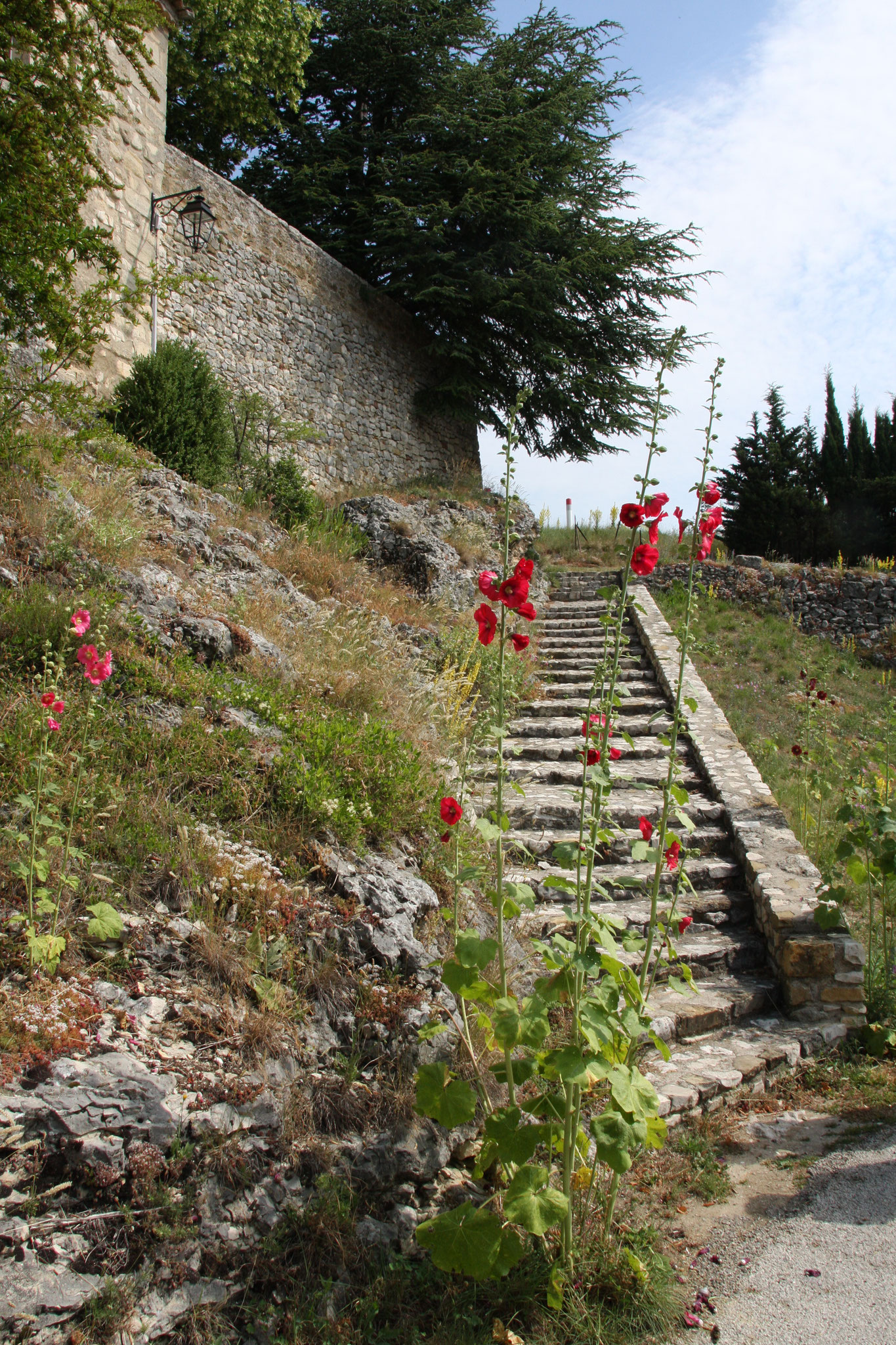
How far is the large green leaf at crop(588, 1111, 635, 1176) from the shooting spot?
1909 millimetres

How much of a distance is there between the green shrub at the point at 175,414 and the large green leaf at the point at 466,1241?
7.04m

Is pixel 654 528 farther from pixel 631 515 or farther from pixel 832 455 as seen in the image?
pixel 832 455

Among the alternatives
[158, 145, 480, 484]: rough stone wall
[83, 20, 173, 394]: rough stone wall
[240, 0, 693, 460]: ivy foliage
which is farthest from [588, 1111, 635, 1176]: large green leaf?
[240, 0, 693, 460]: ivy foliage

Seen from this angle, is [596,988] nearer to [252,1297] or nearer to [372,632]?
[252,1297]

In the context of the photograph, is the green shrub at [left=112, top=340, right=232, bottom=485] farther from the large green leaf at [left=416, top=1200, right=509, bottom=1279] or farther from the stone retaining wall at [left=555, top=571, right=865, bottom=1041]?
the large green leaf at [left=416, top=1200, right=509, bottom=1279]

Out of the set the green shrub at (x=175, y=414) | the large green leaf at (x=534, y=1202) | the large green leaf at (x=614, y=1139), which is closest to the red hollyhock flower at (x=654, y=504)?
the large green leaf at (x=614, y=1139)

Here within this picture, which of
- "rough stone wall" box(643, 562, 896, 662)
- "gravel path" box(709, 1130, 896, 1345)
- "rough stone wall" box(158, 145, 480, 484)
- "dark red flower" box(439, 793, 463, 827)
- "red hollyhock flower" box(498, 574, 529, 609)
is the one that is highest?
"rough stone wall" box(158, 145, 480, 484)

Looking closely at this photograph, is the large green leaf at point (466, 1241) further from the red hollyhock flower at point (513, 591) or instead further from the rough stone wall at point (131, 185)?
the rough stone wall at point (131, 185)

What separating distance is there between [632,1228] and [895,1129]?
52.3 inches

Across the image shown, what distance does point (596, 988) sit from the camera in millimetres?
2088

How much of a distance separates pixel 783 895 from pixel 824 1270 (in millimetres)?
2332

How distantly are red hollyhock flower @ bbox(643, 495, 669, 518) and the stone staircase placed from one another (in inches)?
14.0

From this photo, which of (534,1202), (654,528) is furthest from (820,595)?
(534,1202)

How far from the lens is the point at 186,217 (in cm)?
1088
